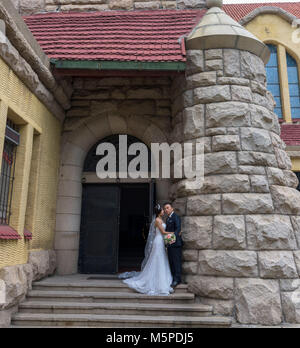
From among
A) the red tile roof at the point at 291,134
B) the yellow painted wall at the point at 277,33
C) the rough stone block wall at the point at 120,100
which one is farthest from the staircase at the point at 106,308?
the yellow painted wall at the point at 277,33

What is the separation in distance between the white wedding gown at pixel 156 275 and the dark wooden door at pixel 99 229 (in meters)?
1.23

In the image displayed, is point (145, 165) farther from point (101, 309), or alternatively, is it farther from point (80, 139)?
point (101, 309)

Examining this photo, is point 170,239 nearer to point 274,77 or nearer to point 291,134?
point 291,134

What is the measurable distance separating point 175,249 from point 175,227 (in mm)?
406

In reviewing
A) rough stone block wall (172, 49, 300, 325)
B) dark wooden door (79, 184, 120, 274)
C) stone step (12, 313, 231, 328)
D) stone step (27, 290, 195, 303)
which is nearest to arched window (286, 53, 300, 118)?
rough stone block wall (172, 49, 300, 325)

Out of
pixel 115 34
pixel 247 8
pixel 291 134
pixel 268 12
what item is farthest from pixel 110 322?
pixel 247 8

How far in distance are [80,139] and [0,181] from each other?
2689 mm

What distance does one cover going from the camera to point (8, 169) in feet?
17.4

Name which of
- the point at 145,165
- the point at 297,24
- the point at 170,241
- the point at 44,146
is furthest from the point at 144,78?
the point at 297,24

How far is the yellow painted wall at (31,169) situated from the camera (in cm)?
494

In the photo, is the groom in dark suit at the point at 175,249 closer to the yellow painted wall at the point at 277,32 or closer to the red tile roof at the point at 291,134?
the red tile roof at the point at 291,134

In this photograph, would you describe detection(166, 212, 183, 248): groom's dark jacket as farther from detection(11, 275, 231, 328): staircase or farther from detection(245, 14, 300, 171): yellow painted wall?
detection(245, 14, 300, 171): yellow painted wall

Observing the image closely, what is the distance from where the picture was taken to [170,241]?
5680 mm

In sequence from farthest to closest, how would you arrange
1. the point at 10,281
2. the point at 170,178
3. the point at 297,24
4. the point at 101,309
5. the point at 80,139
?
the point at 297,24
the point at 80,139
the point at 170,178
the point at 101,309
the point at 10,281
